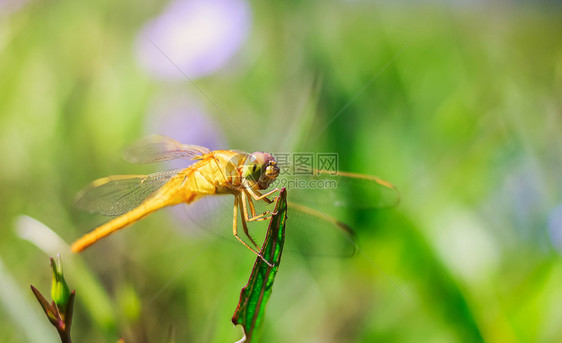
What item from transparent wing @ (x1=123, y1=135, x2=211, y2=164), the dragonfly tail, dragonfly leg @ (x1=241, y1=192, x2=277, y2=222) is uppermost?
transparent wing @ (x1=123, y1=135, x2=211, y2=164)

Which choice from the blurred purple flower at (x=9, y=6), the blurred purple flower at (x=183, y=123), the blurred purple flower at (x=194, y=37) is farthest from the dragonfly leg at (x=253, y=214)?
the blurred purple flower at (x=9, y=6)

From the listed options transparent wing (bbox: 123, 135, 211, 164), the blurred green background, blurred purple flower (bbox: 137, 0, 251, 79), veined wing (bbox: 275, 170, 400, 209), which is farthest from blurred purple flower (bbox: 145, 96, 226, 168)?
veined wing (bbox: 275, 170, 400, 209)

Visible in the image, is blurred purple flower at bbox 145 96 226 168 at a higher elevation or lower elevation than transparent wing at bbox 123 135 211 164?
lower

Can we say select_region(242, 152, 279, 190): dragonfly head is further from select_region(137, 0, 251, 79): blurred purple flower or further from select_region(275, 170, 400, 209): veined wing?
select_region(137, 0, 251, 79): blurred purple flower

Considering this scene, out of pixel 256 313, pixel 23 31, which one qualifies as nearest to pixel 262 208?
pixel 256 313

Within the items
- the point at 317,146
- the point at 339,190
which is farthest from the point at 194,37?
the point at 339,190

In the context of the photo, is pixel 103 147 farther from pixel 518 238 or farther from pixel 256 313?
pixel 518 238
